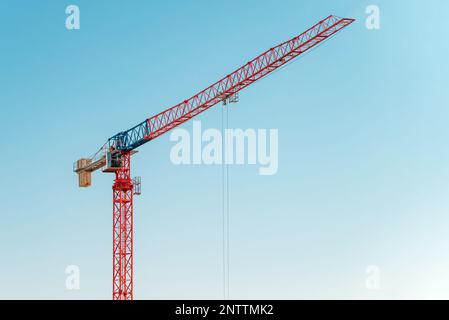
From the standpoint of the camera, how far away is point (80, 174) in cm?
16050

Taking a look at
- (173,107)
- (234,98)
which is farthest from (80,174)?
(234,98)
